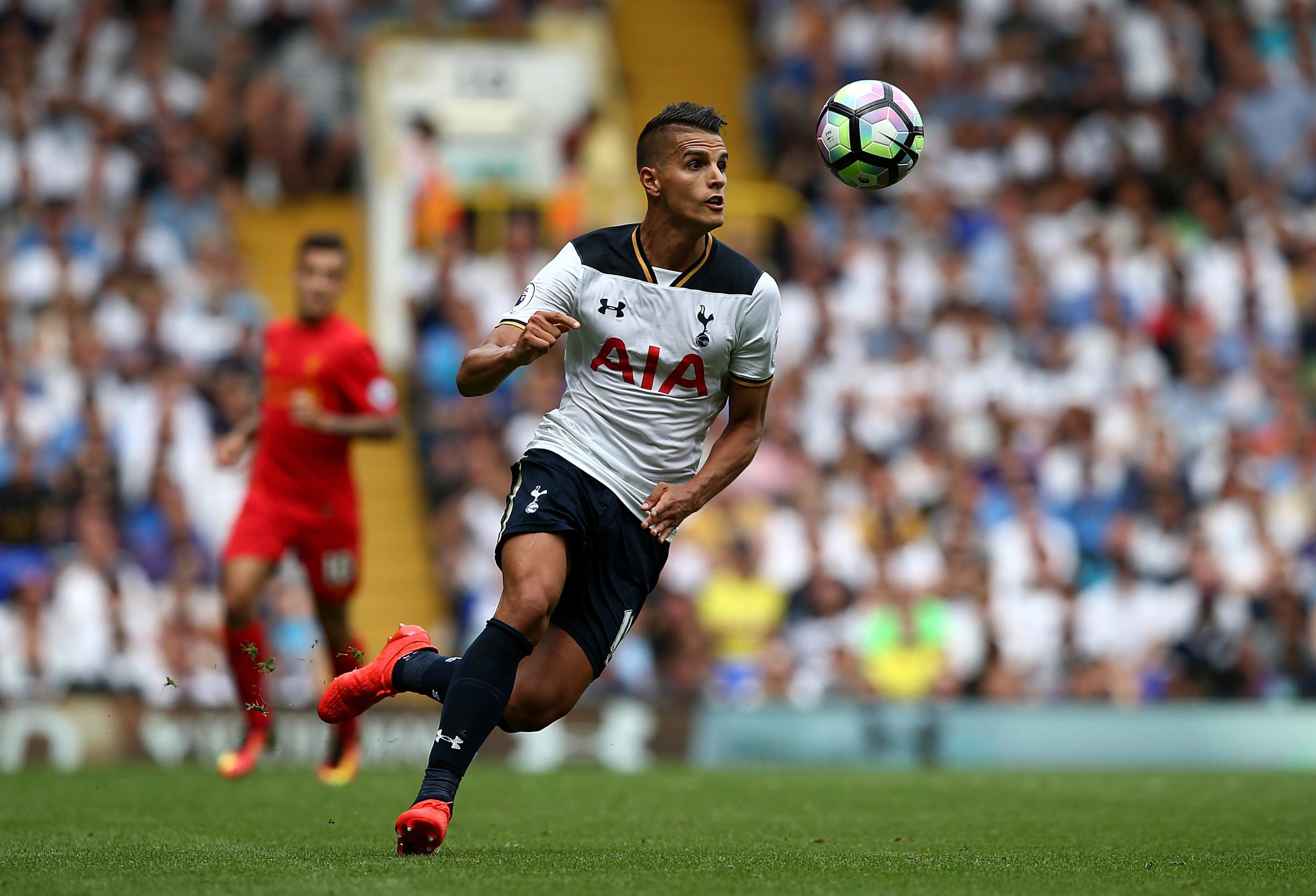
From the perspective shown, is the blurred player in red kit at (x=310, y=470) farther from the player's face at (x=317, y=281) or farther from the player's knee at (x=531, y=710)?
the player's knee at (x=531, y=710)

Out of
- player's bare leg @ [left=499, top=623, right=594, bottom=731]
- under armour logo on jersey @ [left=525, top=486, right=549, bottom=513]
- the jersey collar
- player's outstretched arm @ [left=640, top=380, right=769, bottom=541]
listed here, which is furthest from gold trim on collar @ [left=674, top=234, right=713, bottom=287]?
player's bare leg @ [left=499, top=623, right=594, bottom=731]

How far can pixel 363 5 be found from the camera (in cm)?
1959

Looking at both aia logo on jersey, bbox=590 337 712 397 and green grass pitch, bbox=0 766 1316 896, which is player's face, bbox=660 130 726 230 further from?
green grass pitch, bbox=0 766 1316 896

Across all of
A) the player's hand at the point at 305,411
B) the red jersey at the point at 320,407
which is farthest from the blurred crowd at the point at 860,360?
the player's hand at the point at 305,411

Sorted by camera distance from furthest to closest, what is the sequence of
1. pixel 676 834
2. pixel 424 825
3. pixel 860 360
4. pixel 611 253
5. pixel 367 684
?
pixel 860 360
pixel 676 834
pixel 611 253
pixel 367 684
pixel 424 825

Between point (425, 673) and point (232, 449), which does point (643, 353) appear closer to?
point (425, 673)

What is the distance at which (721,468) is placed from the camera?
6.77 metres

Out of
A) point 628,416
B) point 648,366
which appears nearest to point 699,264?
point 648,366

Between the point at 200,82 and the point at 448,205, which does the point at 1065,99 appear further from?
the point at 200,82

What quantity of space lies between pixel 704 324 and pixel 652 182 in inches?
24.3

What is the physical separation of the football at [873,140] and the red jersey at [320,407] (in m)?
3.33

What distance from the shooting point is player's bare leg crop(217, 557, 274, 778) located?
935 cm

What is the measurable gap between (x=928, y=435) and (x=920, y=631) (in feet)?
8.11

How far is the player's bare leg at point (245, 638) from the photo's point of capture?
9.35 m
